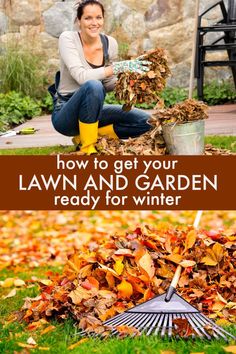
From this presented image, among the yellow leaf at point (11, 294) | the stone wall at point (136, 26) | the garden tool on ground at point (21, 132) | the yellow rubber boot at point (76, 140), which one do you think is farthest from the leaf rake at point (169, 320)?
the stone wall at point (136, 26)

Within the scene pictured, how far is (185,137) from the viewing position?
511 centimetres

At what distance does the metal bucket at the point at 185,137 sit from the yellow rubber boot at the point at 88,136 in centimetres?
45

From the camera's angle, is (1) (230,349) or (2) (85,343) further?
(2) (85,343)

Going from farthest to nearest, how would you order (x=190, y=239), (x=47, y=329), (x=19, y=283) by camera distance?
(x=19, y=283)
(x=190, y=239)
(x=47, y=329)

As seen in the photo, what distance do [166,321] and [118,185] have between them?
1.02 metres

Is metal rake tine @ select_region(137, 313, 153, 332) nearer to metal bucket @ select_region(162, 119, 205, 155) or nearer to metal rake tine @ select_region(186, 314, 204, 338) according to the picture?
metal rake tine @ select_region(186, 314, 204, 338)

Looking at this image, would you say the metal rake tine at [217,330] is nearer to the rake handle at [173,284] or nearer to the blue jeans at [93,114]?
the rake handle at [173,284]

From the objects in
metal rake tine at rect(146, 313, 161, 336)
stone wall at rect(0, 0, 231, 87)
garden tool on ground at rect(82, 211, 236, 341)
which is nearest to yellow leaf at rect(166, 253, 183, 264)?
garden tool on ground at rect(82, 211, 236, 341)

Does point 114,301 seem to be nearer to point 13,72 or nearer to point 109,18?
point 13,72

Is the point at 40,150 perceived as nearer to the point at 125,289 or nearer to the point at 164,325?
the point at 125,289

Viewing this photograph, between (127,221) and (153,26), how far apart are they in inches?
140

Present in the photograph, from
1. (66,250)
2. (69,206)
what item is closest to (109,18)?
(66,250)

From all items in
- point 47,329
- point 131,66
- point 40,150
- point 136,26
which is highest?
point 131,66

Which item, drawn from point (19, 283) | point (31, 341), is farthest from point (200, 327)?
point (19, 283)
